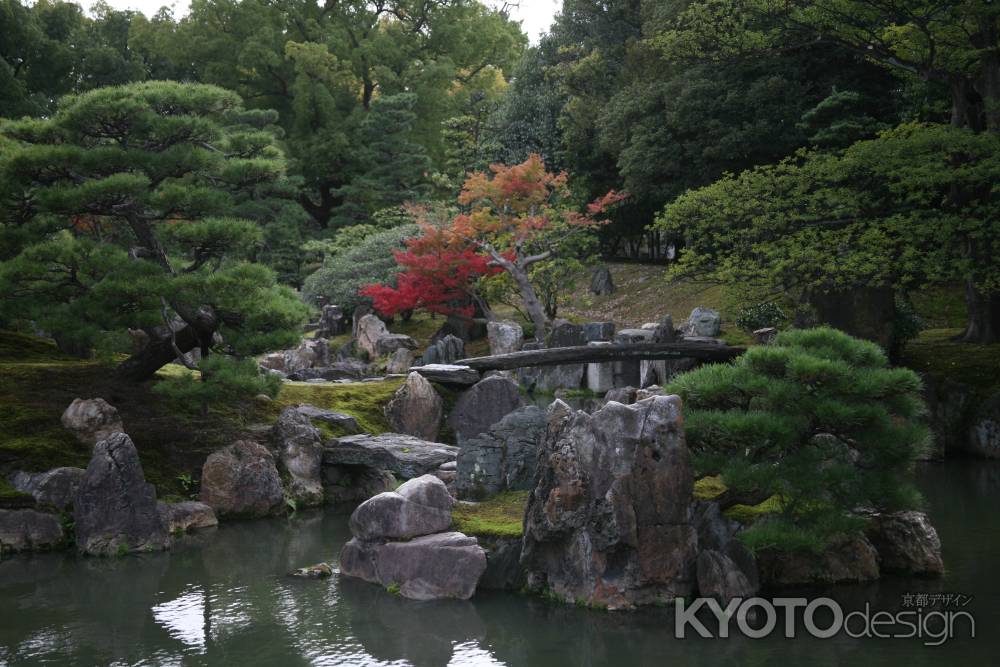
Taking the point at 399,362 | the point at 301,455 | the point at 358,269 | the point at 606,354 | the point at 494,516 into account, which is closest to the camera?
the point at 494,516

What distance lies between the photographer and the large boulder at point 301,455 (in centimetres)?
1281

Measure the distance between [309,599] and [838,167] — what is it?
11332mm

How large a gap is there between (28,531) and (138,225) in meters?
4.35

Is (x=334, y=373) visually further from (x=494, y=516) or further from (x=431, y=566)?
(x=431, y=566)

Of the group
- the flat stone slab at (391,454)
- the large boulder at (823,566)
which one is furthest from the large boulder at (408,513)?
the flat stone slab at (391,454)

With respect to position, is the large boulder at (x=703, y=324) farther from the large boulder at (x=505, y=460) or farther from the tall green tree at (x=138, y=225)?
the large boulder at (x=505, y=460)

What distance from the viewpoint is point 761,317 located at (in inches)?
775

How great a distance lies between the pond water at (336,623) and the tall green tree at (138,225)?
3.19 meters

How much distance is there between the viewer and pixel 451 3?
118 ft

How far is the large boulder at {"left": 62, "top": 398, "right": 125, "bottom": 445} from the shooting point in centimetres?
1202

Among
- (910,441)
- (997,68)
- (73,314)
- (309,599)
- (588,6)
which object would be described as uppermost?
(588,6)

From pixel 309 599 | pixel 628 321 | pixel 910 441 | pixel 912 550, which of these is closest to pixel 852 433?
pixel 910 441

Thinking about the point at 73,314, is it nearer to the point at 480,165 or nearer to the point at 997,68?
the point at 997,68

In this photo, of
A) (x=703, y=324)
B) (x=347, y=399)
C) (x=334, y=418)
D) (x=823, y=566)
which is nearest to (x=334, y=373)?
(x=347, y=399)
